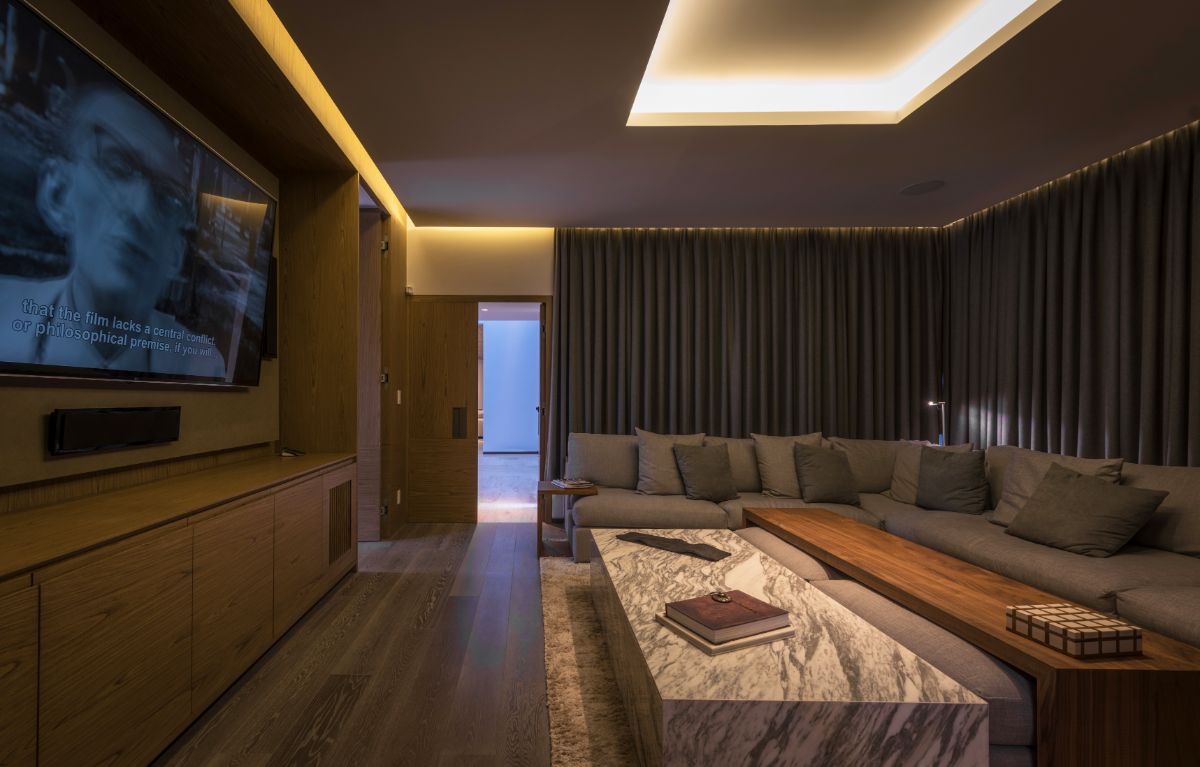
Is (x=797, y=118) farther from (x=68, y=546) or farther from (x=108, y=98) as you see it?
(x=68, y=546)

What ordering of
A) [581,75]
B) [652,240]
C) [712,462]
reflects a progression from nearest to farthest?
[581,75]
[712,462]
[652,240]

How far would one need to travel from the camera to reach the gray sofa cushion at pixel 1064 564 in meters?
2.28

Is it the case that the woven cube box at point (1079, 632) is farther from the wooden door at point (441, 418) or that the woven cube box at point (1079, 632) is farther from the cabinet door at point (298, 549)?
the wooden door at point (441, 418)

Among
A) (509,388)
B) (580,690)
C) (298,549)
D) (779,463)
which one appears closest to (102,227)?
(298,549)

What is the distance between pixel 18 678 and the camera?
1208 mm

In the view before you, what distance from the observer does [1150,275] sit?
3273mm

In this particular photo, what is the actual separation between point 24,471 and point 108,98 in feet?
3.93

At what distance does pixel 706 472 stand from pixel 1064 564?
6.53 ft

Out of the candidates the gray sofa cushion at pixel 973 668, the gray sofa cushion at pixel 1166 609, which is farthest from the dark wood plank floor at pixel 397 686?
the gray sofa cushion at pixel 1166 609

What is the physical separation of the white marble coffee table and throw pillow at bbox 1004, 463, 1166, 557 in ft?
5.41

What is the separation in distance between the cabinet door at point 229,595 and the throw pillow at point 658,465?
2.45 meters

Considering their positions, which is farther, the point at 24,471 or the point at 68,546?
the point at 24,471

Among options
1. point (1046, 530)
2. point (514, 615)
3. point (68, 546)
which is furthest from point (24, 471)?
point (1046, 530)

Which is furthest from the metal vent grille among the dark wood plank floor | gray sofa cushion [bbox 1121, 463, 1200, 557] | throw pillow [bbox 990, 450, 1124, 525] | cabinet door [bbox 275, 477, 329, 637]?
gray sofa cushion [bbox 1121, 463, 1200, 557]
